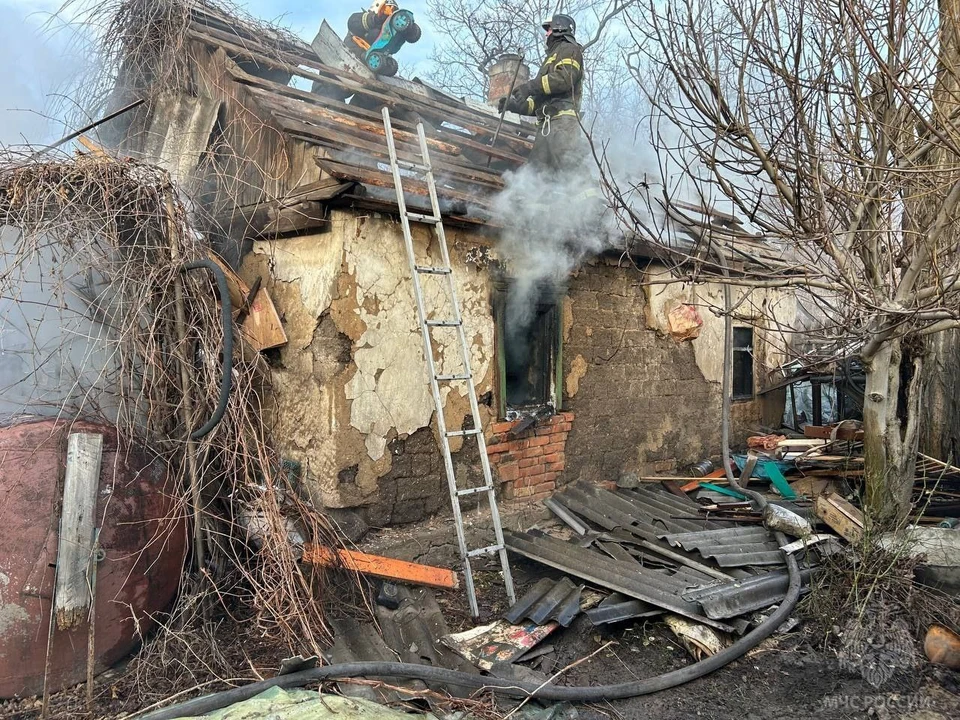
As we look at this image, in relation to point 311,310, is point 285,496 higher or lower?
lower

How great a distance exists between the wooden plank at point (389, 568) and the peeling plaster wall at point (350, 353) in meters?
0.46

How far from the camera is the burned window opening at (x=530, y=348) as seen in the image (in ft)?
20.0

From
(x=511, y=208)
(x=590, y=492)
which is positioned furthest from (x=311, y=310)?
(x=590, y=492)

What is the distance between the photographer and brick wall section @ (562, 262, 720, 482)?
656cm

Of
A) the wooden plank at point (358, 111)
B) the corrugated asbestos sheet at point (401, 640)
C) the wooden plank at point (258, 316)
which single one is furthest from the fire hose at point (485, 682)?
the wooden plank at point (358, 111)

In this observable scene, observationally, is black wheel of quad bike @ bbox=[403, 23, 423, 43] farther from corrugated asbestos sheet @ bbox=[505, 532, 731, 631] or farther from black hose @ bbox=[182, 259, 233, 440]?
corrugated asbestos sheet @ bbox=[505, 532, 731, 631]

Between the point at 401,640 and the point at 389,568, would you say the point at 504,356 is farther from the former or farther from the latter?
the point at 401,640

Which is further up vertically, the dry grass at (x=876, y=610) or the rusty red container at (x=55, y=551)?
the rusty red container at (x=55, y=551)

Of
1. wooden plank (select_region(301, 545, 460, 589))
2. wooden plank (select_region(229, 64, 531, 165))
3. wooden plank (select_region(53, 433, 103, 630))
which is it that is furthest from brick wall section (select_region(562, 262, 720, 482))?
wooden plank (select_region(53, 433, 103, 630))

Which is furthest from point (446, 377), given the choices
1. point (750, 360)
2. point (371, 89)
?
point (750, 360)

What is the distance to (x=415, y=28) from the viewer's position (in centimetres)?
801

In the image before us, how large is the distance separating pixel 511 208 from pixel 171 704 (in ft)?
14.3

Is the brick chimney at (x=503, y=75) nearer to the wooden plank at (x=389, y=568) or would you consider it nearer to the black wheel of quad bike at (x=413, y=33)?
the black wheel of quad bike at (x=413, y=33)

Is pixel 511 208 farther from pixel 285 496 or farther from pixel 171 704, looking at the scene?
pixel 171 704
